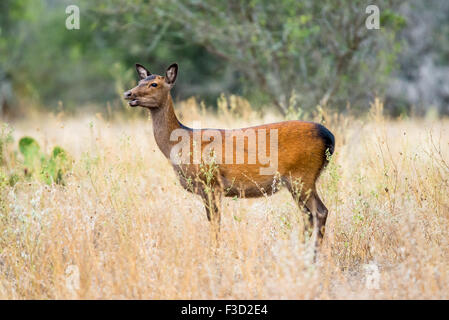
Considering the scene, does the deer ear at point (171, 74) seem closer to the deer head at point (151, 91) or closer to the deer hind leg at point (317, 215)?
the deer head at point (151, 91)

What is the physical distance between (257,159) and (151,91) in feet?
4.00

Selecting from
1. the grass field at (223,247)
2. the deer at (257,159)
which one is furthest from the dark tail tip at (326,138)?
the grass field at (223,247)

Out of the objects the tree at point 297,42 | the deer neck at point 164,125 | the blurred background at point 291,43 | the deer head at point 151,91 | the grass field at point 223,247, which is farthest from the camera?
the tree at point 297,42

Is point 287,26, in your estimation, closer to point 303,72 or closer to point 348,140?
point 303,72

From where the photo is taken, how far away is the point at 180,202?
17.5 ft

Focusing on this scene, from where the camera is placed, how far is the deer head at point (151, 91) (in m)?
5.04

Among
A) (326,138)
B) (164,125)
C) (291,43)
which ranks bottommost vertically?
(326,138)

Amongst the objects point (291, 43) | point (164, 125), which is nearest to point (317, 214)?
point (164, 125)

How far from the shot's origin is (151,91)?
5109 mm

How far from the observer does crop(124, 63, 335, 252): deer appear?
4.91 meters

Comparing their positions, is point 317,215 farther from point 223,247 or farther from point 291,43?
point 291,43

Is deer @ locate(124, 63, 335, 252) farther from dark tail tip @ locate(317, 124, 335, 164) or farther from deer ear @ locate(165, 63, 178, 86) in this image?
deer ear @ locate(165, 63, 178, 86)

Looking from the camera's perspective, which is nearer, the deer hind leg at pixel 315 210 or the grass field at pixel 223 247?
the grass field at pixel 223 247
